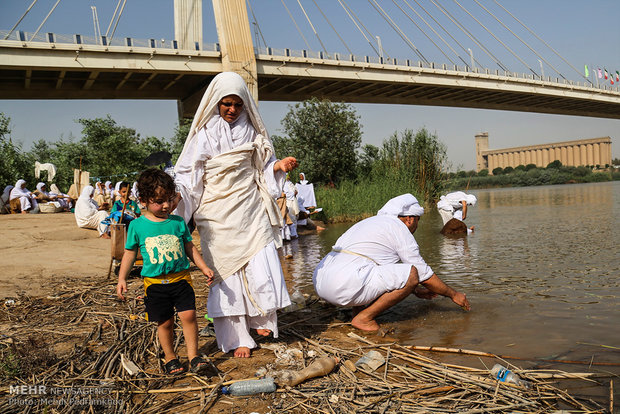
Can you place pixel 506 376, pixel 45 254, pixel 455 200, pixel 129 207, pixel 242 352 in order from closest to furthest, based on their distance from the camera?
pixel 506 376
pixel 242 352
pixel 129 207
pixel 45 254
pixel 455 200

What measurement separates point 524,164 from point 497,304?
83547 mm

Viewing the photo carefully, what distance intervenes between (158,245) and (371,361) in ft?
4.46

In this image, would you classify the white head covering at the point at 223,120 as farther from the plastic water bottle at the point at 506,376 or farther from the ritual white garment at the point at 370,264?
the plastic water bottle at the point at 506,376

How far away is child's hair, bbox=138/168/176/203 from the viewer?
8.49ft

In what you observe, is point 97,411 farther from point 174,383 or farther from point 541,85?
point 541,85

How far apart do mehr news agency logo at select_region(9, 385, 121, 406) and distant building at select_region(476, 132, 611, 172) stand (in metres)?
80.5

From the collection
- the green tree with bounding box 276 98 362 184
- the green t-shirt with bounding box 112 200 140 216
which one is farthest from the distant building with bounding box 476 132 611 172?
the green t-shirt with bounding box 112 200 140 216

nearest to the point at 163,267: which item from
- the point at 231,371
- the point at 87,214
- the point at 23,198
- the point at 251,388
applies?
the point at 231,371

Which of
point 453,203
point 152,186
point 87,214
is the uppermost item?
point 152,186

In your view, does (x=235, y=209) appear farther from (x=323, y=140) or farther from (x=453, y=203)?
(x=323, y=140)

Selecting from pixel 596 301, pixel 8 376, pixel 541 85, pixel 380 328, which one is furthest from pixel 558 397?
pixel 541 85

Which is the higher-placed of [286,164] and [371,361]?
[286,164]

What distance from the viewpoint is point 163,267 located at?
8.29ft

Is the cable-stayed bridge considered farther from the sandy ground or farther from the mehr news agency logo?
the mehr news agency logo
